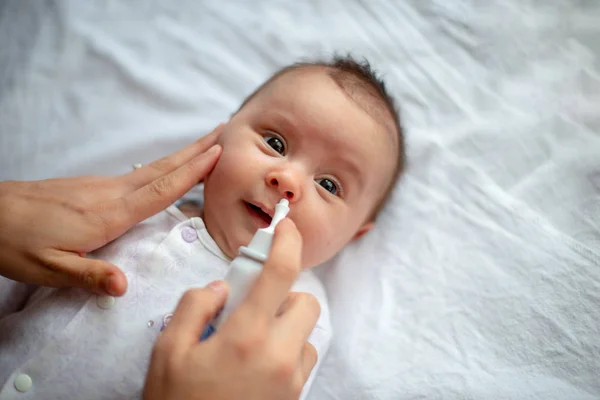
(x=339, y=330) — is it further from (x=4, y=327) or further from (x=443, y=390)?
(x=4, y=327)

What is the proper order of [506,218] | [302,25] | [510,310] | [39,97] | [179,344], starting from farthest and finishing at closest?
[302,25], [39,97], [506,218], [510,310], [179,344]

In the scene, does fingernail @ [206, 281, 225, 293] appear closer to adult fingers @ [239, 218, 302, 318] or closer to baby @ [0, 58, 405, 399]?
adult fingers @ [239, 218, 302, 318]

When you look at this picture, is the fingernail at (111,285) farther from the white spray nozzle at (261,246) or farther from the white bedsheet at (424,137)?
the white bedsheet at (424,137)

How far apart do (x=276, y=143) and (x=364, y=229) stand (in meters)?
0.36

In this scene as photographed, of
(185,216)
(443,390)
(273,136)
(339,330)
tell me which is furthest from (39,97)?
(443,390)

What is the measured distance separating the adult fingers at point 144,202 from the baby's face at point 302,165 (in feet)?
0.27

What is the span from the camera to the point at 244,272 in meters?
0.77

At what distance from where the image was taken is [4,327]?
1.08 m

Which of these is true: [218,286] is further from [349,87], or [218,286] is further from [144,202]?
[349,87]

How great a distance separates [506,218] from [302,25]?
0.89 m

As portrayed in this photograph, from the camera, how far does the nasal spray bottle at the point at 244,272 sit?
2.51 ft

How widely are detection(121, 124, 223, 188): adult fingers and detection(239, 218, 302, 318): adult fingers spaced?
0.52 metres

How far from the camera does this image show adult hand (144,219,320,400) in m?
0.67

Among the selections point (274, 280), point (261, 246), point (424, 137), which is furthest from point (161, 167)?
point (424, 137)
